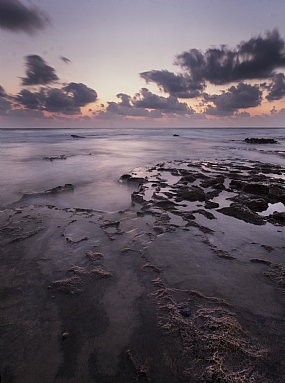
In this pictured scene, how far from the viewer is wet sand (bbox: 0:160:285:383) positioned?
5.89 ft

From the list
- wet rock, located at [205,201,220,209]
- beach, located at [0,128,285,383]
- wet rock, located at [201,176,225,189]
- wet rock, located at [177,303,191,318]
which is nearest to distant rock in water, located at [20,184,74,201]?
beach, located at [0,128,285,383]

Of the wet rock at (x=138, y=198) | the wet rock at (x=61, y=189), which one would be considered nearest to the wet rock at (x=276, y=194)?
the wet rock at (x=138, y=198)

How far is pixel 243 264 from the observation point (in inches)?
123

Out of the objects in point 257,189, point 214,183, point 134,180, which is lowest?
point 134,180

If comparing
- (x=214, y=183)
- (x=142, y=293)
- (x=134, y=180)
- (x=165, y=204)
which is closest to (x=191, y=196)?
(x=165, y=204)

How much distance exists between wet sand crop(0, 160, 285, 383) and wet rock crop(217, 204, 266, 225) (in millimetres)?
22

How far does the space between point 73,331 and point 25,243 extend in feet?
7.02

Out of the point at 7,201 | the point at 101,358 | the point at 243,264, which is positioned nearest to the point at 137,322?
the point at 101,358

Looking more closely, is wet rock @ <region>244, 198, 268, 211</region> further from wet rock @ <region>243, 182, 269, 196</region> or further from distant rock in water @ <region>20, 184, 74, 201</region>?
distant rock in water @ <region>20, 184, 74, 201</region>

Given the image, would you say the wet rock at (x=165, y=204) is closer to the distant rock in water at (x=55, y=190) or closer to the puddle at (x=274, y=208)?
the puddle at (x=274, y=208)

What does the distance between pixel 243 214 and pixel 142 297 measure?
3321 millimetres

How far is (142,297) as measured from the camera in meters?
2.51

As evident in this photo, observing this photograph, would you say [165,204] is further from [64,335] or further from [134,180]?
[64,335]

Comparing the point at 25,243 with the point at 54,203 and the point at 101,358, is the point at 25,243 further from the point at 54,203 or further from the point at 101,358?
the point at 101,358
